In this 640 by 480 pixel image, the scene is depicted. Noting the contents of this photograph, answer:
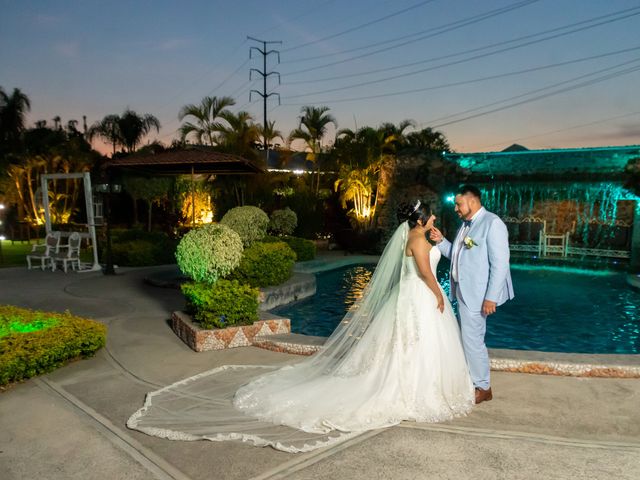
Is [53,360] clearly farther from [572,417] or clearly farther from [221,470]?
[572,417]

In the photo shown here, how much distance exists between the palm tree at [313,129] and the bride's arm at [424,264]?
1859cm

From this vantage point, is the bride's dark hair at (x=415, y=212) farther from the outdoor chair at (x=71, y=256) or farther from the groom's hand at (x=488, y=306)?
the outdoor chair at (x=71, y=256)

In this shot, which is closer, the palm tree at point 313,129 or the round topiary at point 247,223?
the round topiary at point 247,223

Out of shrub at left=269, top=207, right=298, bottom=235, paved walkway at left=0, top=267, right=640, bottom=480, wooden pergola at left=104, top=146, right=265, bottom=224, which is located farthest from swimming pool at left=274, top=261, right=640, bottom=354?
shrub at left=269, top=207, right=298, bottom=235

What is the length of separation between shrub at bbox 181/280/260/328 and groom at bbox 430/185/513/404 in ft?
10.2

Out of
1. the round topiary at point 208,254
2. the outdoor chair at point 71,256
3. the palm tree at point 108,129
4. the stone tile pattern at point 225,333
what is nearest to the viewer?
the stone tile pattern at point 225,333

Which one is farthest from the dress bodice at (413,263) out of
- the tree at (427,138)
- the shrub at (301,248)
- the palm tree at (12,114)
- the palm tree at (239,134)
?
the palm tree at (12,114)

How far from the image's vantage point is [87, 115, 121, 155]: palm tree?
3303 cm

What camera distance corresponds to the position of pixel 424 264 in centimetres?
464

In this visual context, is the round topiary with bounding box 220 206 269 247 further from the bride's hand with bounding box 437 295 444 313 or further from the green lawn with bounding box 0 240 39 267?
the green lawn with bounding box 0 240 39 267

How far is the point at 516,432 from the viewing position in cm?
401

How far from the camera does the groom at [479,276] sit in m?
4.53

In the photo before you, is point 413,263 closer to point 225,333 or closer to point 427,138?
→ point 225,333

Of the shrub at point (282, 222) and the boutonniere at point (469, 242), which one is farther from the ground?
the boutonniere at point (469, 242)
